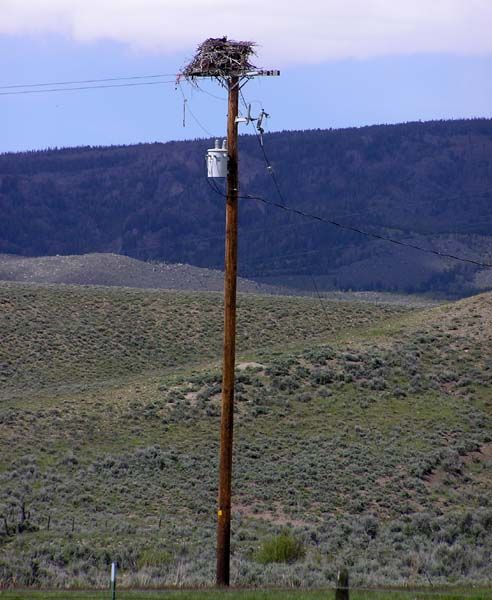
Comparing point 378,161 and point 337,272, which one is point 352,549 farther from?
point 378,161

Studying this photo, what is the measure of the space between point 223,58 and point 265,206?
16293cm

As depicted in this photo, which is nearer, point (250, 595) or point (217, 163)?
point (250, 595)

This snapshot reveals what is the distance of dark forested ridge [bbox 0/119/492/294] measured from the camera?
161 m

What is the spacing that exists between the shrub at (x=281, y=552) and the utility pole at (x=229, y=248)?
3.53 meters

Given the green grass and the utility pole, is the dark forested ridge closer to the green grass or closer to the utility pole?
the utility pole

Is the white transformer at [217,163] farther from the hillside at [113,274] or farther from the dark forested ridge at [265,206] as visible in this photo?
the dark forested ridge at [265,206]

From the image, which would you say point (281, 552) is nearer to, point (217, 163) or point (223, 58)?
point (217, 163)

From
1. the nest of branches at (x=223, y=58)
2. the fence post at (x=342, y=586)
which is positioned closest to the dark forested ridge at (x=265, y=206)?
the nest of branches at (x=223, y=58)

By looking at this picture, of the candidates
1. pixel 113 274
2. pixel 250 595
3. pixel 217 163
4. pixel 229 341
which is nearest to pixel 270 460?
pixel 229 341

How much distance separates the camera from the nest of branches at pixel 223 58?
19.1 meters

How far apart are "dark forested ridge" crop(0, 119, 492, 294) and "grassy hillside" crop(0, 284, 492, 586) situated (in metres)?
103

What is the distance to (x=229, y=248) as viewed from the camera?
61.7 ft

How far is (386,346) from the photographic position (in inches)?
1873

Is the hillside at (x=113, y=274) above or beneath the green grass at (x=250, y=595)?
beneath
